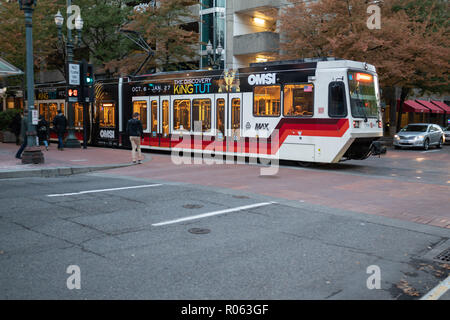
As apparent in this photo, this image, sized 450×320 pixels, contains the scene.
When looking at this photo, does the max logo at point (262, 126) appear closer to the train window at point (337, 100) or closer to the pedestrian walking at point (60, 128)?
the train window at point (337, 100)

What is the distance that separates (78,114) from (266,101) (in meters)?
12.5

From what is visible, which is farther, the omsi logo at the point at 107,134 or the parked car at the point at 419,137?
the parked car at the point at 419,137

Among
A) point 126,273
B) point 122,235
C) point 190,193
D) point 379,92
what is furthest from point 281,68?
point 126,273

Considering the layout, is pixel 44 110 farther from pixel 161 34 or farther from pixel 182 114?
pixel 182 114

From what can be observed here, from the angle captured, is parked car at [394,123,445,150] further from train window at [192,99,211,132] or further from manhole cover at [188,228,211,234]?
manhole cover at [188,228,211,234]

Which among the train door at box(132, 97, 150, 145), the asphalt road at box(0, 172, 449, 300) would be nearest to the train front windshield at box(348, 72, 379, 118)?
the asphalt road at box(0, 172, 449, 300)

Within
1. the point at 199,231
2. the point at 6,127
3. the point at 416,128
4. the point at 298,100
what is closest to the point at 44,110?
the point at 6,127

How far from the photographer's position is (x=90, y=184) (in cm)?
1136

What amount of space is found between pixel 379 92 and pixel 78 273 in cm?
1396

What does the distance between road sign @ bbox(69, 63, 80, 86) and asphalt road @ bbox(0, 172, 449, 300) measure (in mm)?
12601

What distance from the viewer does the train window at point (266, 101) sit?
16047 millimetres

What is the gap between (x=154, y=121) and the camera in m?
20.3

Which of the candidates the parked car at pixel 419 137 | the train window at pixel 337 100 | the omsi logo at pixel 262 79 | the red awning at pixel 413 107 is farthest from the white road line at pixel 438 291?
the red awning at pixel 413 107

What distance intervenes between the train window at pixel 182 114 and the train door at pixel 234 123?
7.28 feet
